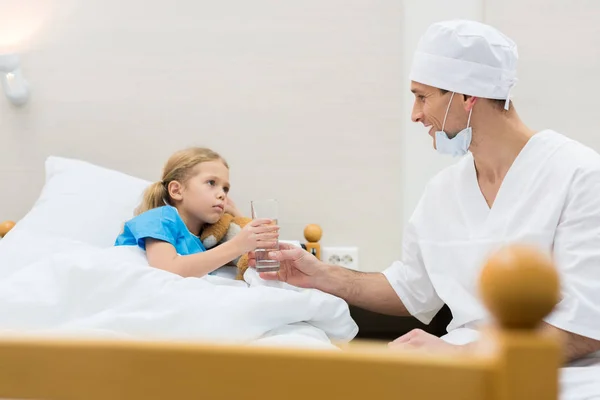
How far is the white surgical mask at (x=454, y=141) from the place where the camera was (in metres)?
1.97

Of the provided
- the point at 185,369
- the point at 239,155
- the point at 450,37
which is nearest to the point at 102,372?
the point at 185,369

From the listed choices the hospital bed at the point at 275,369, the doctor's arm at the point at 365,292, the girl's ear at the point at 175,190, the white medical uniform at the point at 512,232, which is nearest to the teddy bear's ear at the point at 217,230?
the girl's ear at the point at 175,190

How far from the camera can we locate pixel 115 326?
5.02 feet

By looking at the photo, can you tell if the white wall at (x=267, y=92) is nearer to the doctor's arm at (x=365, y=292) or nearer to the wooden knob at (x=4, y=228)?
the wooden knob at (x=4, y=228)

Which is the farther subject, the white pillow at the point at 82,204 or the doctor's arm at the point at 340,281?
the white pillow at the point at 82,204

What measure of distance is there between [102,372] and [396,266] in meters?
1.59

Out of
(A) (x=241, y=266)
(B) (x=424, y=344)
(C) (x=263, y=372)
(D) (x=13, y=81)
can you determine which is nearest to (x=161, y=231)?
(A) (x=241, y=266)

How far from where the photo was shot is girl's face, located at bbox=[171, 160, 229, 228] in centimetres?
227

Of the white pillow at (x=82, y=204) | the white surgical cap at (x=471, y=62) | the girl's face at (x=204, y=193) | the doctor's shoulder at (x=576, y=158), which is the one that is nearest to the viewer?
the doctor's shoulder at (x=576, y=158)

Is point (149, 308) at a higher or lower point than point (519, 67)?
lower

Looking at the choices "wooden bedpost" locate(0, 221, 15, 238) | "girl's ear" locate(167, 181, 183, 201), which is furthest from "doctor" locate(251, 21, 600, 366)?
"wooden bedpost" locate(0, 221, 15, 238)

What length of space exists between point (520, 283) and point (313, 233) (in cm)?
217

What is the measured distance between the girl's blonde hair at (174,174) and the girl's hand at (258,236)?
434 millimetres

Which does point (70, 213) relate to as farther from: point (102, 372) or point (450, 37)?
point (102, 372)
